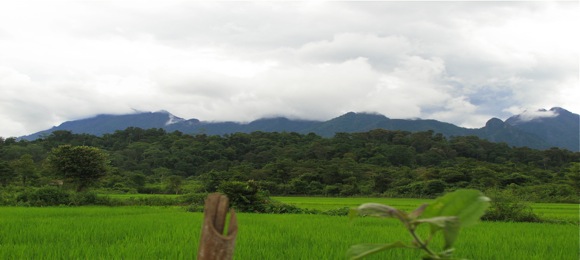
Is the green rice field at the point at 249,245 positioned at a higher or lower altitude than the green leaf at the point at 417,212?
lower

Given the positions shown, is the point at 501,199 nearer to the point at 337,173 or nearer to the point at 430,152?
the point at 337,173

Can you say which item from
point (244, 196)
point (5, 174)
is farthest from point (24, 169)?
point (244, 196)

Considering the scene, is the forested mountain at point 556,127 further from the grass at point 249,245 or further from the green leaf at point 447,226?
the green leaf at point 447,226

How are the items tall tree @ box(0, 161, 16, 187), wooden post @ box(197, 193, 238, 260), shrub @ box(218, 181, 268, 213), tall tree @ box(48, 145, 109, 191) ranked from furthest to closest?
tall tree @ box(0, 161, 16, 187) → tall tree @ box(48, 145, 109, 191) → shrub @ box(218, 181, 268, 213) → wooden post @ box(197, 193, 238, 260)

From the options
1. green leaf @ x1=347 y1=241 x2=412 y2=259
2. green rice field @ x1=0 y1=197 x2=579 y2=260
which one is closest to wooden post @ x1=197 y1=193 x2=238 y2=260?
green leaf @ x1=347 y1=241 x2=412 y2=259

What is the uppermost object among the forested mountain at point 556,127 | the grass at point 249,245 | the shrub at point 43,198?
the forested mountain at point 556,127

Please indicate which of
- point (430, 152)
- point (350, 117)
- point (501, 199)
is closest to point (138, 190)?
point (501, 199)

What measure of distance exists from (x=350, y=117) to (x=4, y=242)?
17152 centimetres

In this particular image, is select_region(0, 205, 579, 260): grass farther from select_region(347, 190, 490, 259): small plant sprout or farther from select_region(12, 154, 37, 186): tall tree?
select_region(12, 154, 37, 186): tall tree

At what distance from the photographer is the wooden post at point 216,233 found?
56cm

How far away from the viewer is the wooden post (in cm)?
56

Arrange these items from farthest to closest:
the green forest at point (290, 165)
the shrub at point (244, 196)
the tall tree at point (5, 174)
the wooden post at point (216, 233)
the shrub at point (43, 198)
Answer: the tall tree at point (5, 174), the green forest at point (290, 165), the shrub at point (43, 198), the shrub at point (244, 196), the wooden post at point (216, 233)

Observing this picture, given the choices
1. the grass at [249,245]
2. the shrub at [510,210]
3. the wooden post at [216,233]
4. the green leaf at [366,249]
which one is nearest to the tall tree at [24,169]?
the grass at [249,245]

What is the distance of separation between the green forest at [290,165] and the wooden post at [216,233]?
14.1 metres
